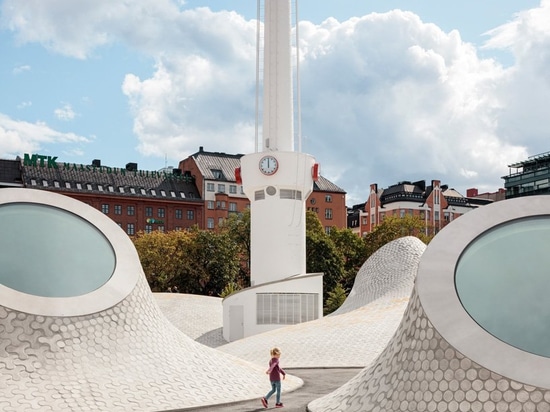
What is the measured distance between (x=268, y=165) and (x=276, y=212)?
2793 mm

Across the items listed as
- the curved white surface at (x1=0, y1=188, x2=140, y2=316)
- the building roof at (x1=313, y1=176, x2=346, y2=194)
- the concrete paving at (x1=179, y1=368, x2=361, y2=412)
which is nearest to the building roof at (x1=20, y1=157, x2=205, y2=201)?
the building roof at (x1=313, y1=176, x2=346, y2=194)

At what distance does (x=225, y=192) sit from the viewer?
334 feet

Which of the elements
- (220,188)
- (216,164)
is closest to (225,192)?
(220,188)

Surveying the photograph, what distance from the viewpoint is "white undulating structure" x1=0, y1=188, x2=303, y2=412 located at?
50.4 feet

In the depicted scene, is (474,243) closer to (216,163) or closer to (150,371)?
(150,371)

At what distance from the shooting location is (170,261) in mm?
70562

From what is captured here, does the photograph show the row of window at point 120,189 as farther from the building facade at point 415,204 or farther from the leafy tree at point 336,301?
the leafy tree at point 336,301

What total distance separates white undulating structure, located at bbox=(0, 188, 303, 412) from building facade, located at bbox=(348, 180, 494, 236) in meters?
91.0

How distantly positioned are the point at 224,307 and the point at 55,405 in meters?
28.1

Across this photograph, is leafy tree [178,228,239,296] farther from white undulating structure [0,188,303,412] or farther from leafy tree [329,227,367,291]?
white undulating structure [0,188,303,412]

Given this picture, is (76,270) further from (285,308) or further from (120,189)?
(120,189)

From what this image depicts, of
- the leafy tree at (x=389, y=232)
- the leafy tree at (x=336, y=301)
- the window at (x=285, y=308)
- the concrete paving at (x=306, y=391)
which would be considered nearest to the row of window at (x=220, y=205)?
the leafy tree at (x=389, y=232)

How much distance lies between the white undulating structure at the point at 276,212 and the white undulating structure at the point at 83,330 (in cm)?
2180

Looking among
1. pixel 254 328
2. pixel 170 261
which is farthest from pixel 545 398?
pixel 170 261
